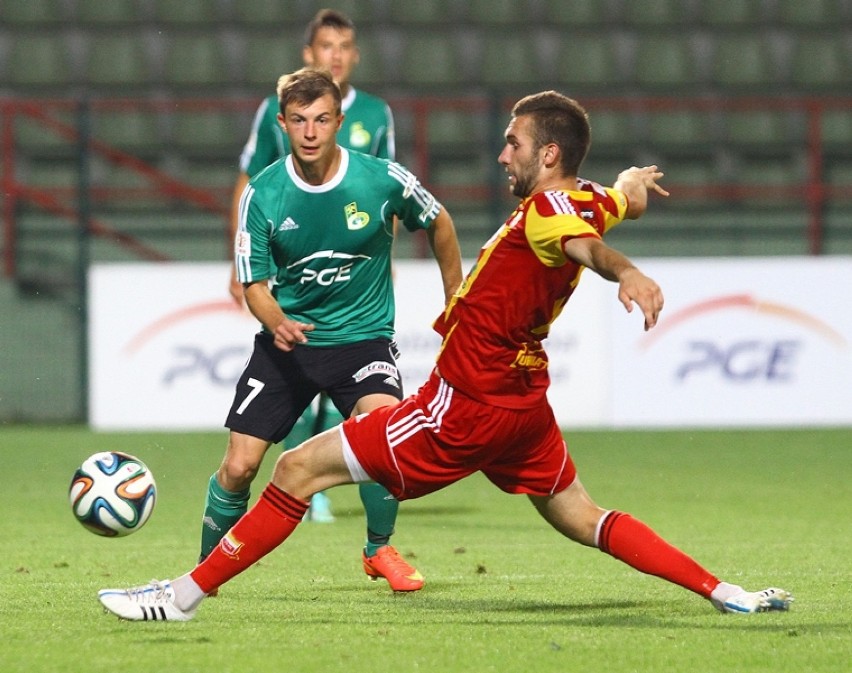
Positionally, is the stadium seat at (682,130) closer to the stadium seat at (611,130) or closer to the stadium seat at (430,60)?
the stadium seat at (611,130)

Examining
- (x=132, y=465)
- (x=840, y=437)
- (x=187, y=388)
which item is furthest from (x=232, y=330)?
(x=132, y=465)

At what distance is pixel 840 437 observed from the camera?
1247 centimetres

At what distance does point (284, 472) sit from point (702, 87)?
11797mm

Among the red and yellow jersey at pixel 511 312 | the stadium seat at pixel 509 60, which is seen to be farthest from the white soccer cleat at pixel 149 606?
the stadium seat at pixel 509 60

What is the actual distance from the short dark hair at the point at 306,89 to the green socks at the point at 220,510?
132 cm

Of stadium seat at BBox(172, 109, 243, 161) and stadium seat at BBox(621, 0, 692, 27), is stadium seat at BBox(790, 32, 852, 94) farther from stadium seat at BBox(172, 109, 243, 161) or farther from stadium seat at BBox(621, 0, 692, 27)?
stadium seat at BBox(172, 109, 243, 161)

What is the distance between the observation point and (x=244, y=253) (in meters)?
5.84

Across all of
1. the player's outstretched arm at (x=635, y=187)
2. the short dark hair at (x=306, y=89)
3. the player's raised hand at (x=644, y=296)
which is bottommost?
the player's raised hand at (x=644, y=296)

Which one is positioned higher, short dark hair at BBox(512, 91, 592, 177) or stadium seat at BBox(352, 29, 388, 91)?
short dark hair at BBox(512, 91, 592, 177)

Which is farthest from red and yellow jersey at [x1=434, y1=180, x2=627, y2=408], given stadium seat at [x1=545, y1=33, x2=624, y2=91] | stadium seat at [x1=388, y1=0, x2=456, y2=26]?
stadium seat at [x1=388, y1=0, x2=456, y2=26]

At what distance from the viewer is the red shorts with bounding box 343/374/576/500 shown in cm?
509

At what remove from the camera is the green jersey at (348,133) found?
25.1ft

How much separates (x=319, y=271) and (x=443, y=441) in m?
1.19

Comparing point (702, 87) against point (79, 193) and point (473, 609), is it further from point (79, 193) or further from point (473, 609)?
point (473, 609)
